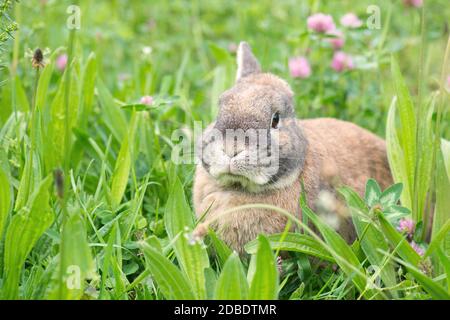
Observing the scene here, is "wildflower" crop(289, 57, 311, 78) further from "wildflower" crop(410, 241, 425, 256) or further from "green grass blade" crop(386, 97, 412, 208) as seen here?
"wildflower" crop(410, 241, 425, 256)

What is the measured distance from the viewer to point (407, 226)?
10.7 feet

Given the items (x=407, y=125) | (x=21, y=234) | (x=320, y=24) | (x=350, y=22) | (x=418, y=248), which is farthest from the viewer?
(x=350, y=22)

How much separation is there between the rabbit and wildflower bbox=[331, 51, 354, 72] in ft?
4.53

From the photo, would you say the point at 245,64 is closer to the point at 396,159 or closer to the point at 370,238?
the point at 396,159

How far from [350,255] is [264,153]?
1.87 ft

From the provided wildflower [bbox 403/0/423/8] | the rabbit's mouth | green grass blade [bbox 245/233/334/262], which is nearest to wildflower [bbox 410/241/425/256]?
green grass blade [bbox 245/233/334/262]

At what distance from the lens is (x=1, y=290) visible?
275 cm

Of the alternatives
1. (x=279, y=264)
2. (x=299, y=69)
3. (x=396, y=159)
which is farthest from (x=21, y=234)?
(x=299, y=69)

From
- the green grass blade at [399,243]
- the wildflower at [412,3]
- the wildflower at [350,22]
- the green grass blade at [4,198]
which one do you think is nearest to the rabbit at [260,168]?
the green grass blade at [399,243]

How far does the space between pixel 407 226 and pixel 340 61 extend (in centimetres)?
194

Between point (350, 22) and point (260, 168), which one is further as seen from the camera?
point (350, 22)

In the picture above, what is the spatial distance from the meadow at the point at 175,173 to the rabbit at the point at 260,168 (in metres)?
0.13

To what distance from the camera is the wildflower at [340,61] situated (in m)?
4.88

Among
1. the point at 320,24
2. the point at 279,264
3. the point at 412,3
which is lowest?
the point at 279,264
